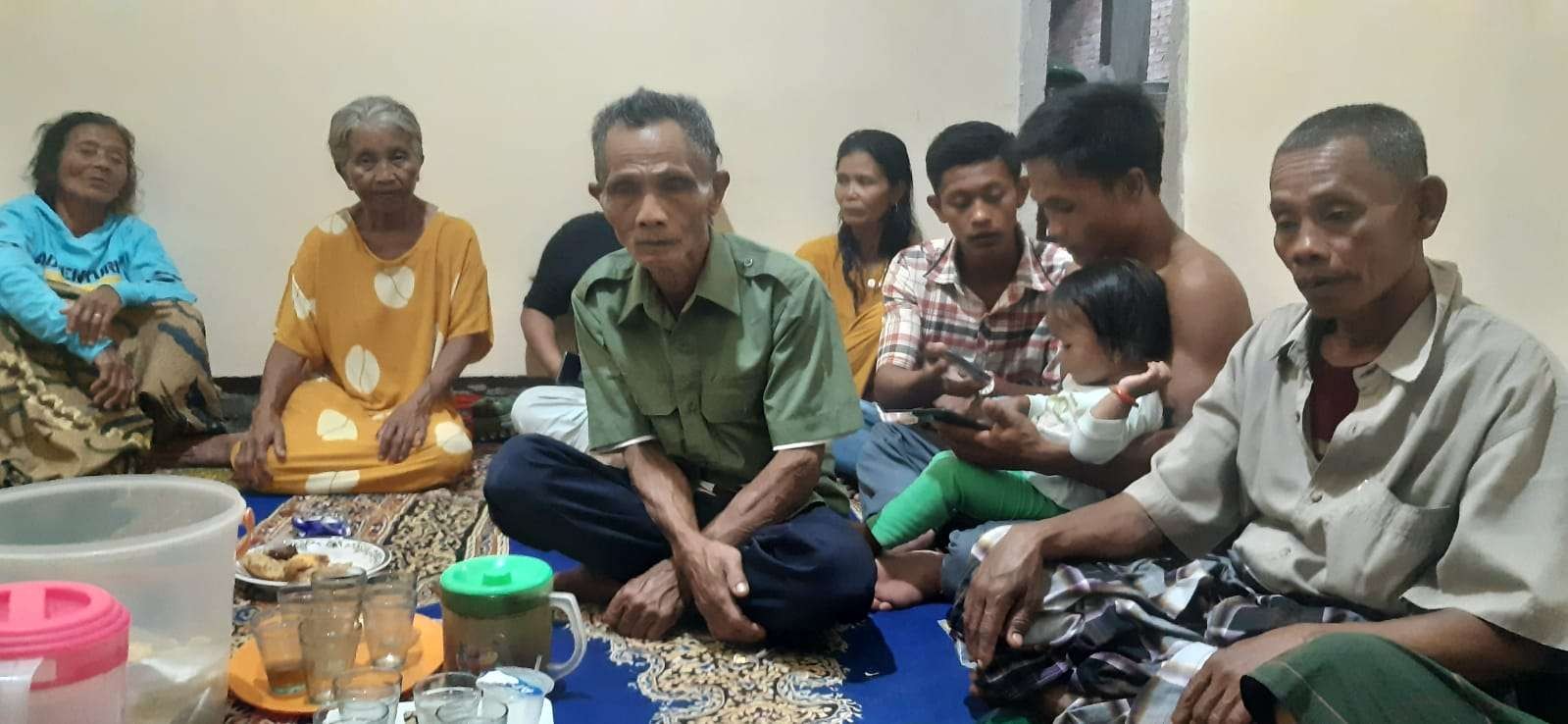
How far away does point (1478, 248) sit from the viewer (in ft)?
4.70

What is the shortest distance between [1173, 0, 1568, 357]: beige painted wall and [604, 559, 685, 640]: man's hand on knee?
118 centimetres

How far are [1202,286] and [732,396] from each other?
Result: 83cm

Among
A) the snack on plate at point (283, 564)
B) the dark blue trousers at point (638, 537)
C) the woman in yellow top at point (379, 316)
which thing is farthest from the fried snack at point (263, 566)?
the woman in yellow top at point (379, 316)

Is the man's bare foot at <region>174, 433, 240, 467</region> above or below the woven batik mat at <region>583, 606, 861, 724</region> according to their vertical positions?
below

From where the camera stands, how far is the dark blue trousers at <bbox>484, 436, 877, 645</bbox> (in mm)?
1683

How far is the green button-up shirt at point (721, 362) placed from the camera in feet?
5.93

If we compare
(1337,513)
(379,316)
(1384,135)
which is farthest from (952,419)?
(379,316)

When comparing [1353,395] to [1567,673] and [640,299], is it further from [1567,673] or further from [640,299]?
[640,299]

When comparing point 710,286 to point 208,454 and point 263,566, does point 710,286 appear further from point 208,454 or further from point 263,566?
point 208,454

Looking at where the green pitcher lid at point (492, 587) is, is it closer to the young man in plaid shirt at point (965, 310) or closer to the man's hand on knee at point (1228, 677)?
the man's hand on knee at point (1228, 677)

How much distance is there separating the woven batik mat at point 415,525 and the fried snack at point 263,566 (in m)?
0.05

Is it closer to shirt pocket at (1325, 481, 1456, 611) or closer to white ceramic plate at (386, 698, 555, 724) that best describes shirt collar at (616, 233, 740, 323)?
white ceramic plate at (386, 698, 555, 724)

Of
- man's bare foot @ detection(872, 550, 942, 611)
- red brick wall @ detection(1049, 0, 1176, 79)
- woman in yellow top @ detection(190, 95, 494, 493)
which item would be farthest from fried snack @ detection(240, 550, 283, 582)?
red brick wall @ detection(1049, 0, 1176, 79)

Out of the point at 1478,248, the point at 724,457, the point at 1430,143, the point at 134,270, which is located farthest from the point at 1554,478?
the point at 134,270
